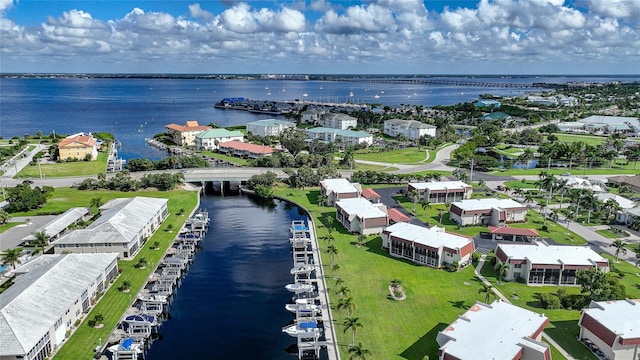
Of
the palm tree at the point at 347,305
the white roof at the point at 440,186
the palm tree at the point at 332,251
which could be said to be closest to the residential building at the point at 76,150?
the white roof at the point at 440,186

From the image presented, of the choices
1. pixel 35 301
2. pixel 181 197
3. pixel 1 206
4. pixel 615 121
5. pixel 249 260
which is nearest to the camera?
pixel 35 301

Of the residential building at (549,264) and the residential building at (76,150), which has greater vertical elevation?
the residential building at (76,150)

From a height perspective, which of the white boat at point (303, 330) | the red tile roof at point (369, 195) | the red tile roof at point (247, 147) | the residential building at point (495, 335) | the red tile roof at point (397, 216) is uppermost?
the red tile roof at point (247, 147)

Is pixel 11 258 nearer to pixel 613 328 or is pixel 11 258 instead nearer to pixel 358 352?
pixel 358 352

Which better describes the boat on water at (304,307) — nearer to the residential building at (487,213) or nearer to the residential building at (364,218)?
the residential building at (364,218)

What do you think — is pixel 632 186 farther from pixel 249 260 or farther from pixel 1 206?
pixel 1 206

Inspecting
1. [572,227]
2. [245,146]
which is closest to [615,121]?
[572,227]
